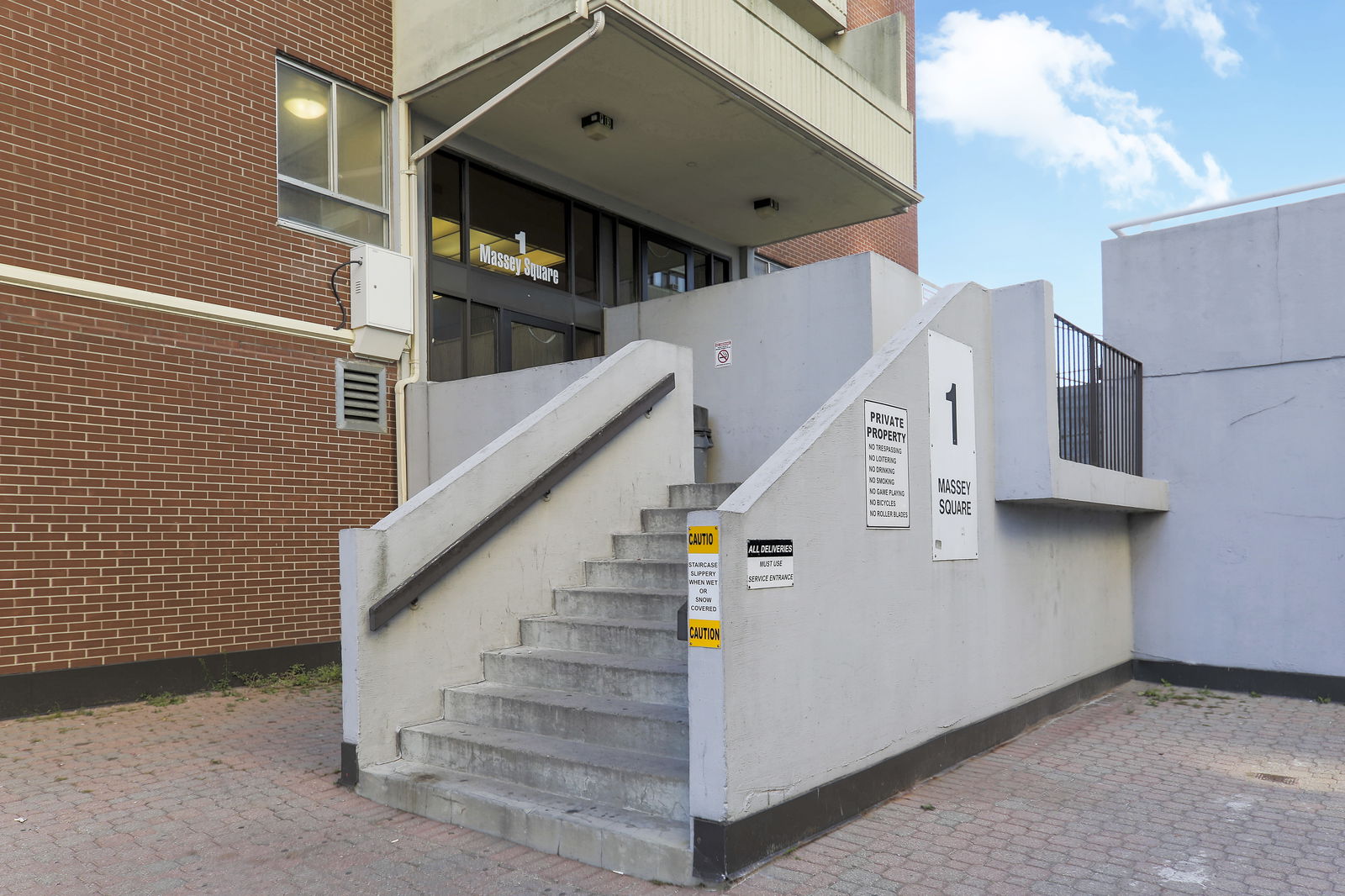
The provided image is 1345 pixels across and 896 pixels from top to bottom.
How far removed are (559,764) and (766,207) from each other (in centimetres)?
904

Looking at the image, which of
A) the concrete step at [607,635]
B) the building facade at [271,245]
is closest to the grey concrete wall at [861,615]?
the concrete step at [607,635]

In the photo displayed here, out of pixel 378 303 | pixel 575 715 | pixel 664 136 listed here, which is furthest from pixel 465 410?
pixel 575 715

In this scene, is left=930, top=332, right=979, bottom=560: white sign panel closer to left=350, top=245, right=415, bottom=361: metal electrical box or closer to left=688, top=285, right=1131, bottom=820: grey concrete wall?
left=688, top=285, right=1131, bottom=820: grey concrete wall

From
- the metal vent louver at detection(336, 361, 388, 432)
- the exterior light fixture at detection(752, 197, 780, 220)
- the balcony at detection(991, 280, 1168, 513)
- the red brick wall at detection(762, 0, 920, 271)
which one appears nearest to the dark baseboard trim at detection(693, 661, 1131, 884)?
the balcony at detection(991, 280, 1168, 513)

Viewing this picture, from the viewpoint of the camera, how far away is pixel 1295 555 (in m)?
8.36

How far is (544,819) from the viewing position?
4.29 metres

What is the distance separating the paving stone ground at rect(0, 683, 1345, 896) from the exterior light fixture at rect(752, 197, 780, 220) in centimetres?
756

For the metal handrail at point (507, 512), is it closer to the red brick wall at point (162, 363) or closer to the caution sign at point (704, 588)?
the caution sign at point (704, 588)

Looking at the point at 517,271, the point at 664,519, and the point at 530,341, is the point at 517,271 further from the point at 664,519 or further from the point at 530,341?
the point at 664,519

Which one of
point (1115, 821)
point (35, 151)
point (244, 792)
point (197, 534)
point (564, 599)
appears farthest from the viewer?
point (197, 534)

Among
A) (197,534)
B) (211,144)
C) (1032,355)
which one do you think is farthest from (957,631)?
(211,144)

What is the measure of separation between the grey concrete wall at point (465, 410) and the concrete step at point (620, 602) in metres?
2.20

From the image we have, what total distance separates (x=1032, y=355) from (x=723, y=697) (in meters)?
3.89

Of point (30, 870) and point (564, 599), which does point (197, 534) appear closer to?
point (564, 599)
